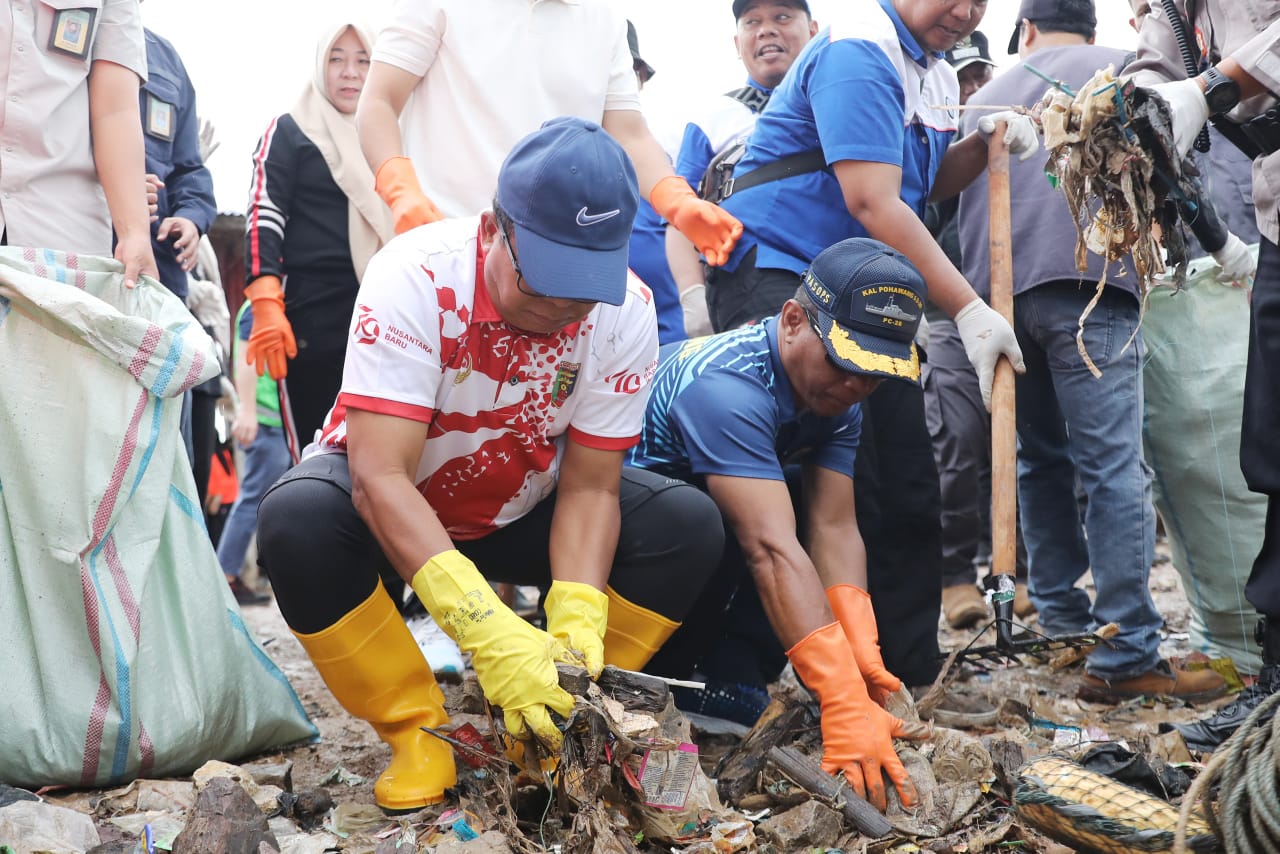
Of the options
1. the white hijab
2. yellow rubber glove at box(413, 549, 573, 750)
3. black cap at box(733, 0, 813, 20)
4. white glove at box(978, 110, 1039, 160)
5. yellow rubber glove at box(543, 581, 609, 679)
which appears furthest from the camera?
black cap at box(733, 0, 813, 20)

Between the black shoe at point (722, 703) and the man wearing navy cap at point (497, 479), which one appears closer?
the man wearing navy cap at point (497, 479)

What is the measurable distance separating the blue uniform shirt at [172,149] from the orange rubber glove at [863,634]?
6.87 ft

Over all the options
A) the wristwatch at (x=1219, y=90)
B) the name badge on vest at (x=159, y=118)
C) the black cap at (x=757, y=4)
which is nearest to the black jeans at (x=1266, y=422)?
the wristwatch at (x=1219, y=90)

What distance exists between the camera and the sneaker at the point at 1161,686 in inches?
126

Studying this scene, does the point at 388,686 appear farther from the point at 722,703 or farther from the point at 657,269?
the point at 657,269

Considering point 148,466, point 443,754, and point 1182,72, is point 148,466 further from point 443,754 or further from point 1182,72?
point 1182,72

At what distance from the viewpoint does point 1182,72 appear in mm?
2721

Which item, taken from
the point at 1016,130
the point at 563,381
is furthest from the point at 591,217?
the point at 1016,130

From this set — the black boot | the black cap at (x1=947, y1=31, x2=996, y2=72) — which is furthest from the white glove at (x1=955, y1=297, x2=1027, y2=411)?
the black cap at (x1=947, y1=31, x2=996, y2=72)

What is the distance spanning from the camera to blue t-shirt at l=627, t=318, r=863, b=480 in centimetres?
262

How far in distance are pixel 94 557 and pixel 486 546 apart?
0.80m

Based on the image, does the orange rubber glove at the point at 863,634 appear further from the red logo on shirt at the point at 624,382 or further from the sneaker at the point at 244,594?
the sneaker at the point at 244,594

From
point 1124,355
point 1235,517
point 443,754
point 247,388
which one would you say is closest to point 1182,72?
point 1124,355

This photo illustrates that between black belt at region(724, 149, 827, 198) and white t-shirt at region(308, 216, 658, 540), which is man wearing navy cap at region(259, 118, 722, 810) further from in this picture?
black belt at region(724, 149, 827, 198)
